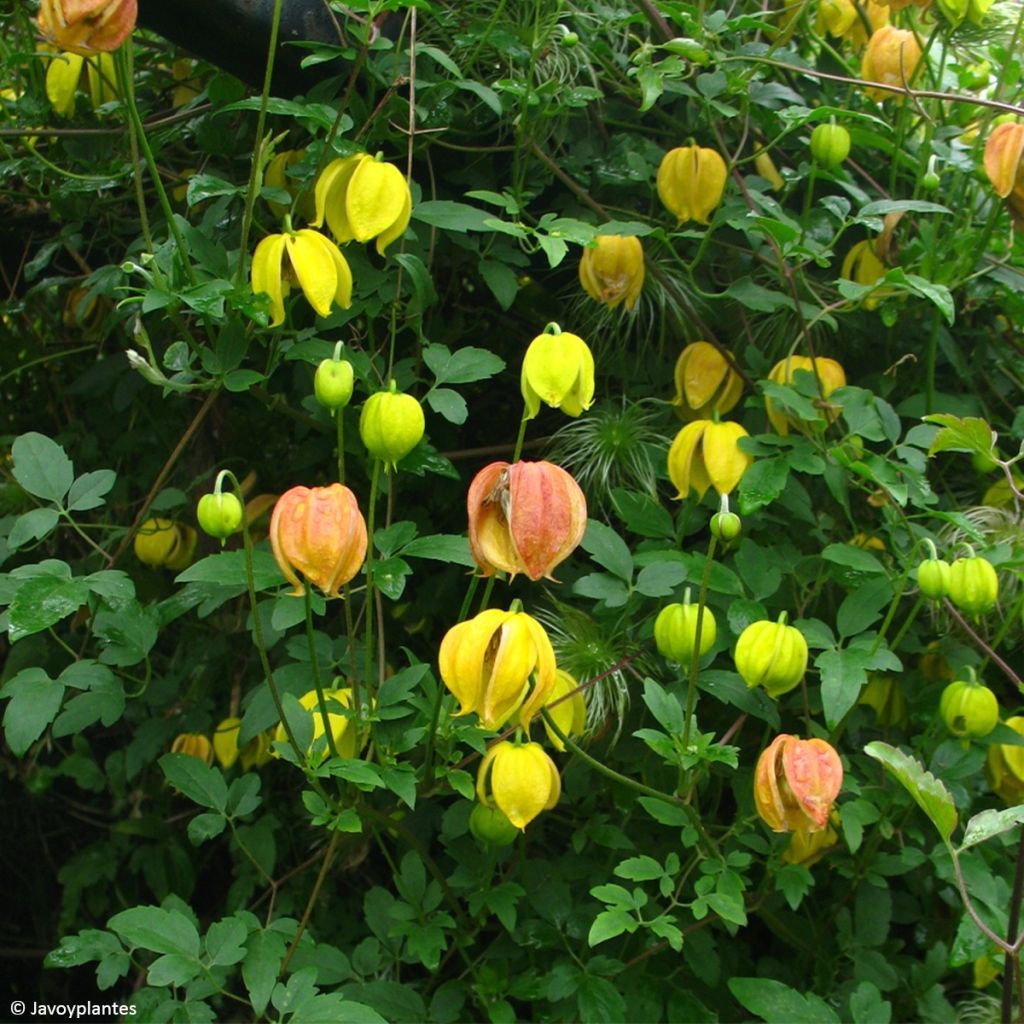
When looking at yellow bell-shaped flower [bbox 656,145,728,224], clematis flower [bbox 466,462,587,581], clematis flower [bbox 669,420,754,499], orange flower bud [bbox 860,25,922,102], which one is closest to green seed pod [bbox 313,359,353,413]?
clematis flower [bbox 466,462,587,581]

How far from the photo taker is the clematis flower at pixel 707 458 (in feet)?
3.42

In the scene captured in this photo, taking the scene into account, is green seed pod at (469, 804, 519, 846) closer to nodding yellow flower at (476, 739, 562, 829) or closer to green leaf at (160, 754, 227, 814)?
nodding yellow flower at (476, 739, 562, 829)

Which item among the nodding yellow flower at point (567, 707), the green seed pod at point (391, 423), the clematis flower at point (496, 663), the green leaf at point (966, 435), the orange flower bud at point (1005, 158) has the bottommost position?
the nodding yellow flower at point (567, 707)

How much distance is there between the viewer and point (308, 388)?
1195 millimetres

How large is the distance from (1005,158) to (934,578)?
0.44 metres

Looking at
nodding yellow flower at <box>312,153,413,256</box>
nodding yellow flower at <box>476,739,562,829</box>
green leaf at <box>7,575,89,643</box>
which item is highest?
nodding yellow flower at <box>312,153,413,256</box>

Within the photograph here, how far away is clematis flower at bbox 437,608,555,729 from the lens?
73 centimetres

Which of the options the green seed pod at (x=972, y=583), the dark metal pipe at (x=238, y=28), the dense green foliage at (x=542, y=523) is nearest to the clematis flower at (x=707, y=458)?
the dense green foliage at (x=542, y=523)

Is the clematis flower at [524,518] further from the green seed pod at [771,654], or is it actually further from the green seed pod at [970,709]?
the green seed pod at [970,709]

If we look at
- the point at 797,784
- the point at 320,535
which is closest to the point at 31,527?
the point at 320,535

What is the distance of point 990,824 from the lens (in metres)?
0.75

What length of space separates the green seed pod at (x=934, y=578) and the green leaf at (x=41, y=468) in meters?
0.77

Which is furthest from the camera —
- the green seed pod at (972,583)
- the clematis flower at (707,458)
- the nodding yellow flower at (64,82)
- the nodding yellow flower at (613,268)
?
the nodding yellow flower at (64,82)


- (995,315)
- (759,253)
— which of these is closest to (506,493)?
(759,253)
